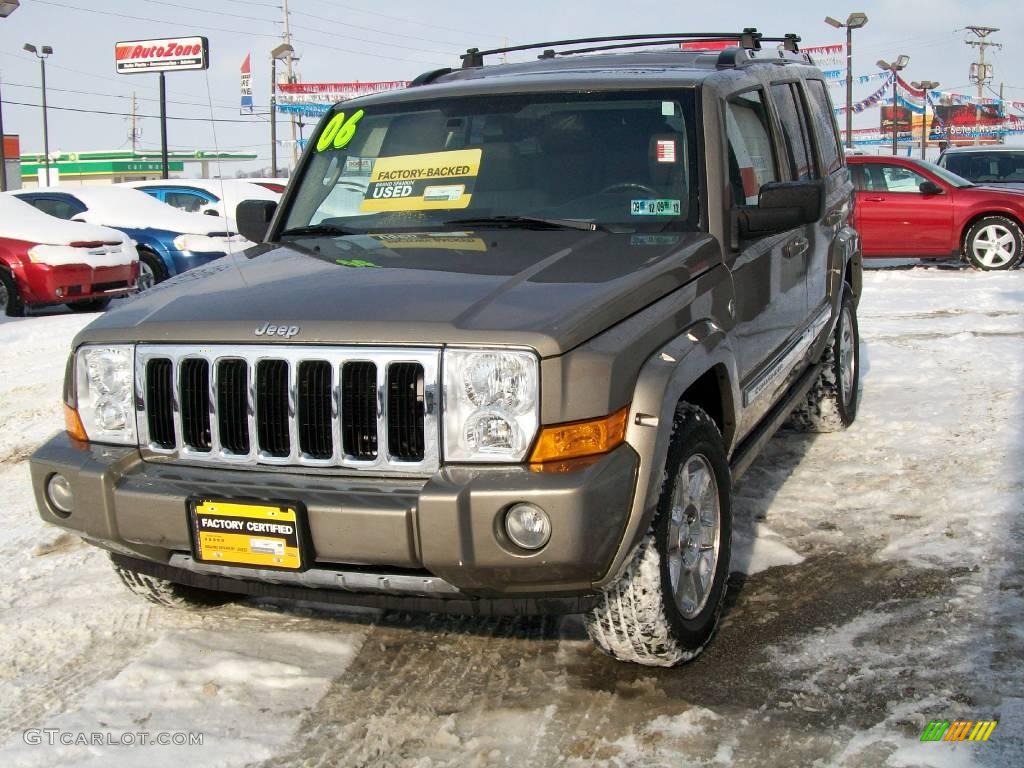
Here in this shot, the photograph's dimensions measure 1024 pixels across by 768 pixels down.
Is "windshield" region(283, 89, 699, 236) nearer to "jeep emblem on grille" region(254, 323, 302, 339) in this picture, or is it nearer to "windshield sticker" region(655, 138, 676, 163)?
"windshield sticker" region(655, 138, 676, 163)

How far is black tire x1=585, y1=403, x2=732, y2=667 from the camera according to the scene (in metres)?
3.33

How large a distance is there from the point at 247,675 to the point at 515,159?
208cm

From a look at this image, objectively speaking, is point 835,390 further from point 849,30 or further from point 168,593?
point 849,30

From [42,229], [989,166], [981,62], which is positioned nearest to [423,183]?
[42,229]

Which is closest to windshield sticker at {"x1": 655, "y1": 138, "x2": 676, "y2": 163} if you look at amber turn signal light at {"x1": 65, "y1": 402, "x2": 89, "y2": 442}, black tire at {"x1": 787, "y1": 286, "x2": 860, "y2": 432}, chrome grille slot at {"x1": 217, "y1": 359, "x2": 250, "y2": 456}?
chrome grille slot at {"x1": 217, "y1": 359, "x2": 250, "y2": 456}

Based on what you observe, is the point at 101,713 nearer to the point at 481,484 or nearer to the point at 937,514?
the point at 481,484

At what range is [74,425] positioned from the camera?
11.9 ft

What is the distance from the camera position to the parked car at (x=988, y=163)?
17562 mm

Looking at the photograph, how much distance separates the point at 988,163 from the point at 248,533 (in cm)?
1714

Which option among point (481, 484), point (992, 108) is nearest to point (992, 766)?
point (481, 484)

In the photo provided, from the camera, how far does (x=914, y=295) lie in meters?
12.5

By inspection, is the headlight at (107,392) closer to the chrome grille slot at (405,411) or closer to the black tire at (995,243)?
the chrome grille slot at (405,411)

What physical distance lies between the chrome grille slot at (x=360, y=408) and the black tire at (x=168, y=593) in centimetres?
118

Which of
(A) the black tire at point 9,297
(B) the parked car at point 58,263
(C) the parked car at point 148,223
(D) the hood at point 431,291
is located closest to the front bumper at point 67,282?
(B) the parked car at point 58,263
